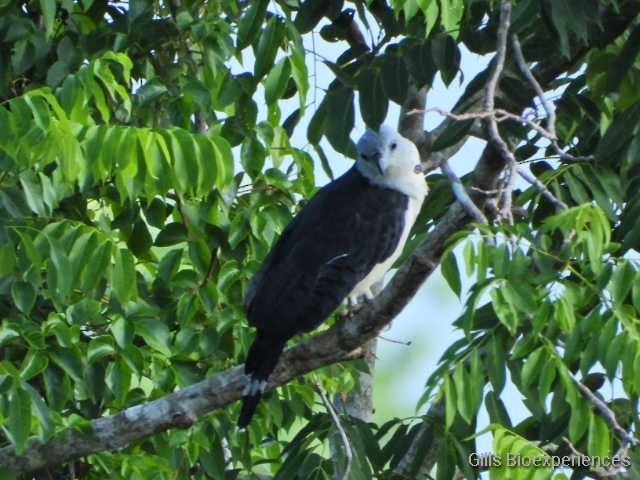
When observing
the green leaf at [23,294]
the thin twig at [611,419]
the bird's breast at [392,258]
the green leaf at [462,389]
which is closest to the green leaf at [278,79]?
the bird's breast at [392,258]

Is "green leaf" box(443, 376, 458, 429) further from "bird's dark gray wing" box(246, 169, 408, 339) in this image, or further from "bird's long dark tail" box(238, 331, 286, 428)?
"bird's dark gray wing" box(246, 169, 408, 339)

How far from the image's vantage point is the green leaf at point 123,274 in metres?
4.23

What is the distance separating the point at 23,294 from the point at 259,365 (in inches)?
29.9

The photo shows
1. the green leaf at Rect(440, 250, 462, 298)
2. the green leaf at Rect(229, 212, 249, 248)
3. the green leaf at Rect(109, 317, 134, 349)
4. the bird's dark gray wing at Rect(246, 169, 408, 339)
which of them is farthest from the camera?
the green leaf at Rect(229, 212, 249, 248)

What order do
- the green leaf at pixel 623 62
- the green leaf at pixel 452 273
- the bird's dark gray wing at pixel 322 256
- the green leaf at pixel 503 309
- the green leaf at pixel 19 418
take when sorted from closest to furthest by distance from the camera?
the green leaf at pixel 503 309 < the green leaf at pixel 452 273 < the green leaf at pixel 19 418 < the green leaf at pixel 623 62 < the bird's dark gray wing at pixel 322 256

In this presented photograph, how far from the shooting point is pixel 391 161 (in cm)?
515

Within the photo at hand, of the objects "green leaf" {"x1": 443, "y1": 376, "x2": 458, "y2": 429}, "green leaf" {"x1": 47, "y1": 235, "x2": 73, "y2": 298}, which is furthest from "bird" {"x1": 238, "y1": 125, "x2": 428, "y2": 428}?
"green leaf" {"x1": 443, "y1": 376, "x2": 458, "y2": 429}

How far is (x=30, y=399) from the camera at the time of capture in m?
4.04

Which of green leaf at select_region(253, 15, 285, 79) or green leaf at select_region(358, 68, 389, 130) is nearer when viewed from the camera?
green leaf at select_region(253, 15, 285, 79)

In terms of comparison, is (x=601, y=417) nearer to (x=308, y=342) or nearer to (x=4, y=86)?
(x=308, y=342)

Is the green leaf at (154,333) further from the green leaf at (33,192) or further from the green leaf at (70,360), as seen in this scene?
the green leaf at (33,192)

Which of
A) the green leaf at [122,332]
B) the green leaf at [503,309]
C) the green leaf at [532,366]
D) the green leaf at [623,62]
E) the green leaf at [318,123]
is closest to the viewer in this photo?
the green leaf at [503,309]

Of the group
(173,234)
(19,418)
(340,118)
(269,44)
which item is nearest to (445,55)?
(340,118)

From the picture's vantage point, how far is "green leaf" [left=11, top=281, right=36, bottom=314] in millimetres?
4320
